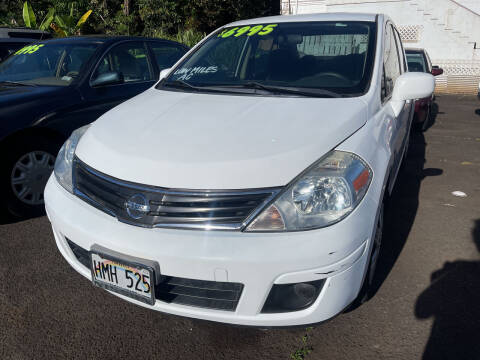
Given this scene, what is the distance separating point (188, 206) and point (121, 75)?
2.82 metres

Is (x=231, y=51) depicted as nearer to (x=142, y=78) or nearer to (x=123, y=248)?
(x=142, y=78)

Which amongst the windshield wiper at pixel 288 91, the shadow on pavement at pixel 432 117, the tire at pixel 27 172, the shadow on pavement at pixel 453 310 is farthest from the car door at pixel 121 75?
the shadow on pavement at pixel 432 117

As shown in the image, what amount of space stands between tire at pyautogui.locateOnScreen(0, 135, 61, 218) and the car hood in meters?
1.31

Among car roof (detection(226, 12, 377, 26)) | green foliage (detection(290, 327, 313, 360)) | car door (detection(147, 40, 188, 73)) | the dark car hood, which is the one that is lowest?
green foliage (detection(290, 327, 313, 360))

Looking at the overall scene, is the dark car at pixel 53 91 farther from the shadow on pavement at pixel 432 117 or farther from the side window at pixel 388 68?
the shadow on pavement at pixel 432 117

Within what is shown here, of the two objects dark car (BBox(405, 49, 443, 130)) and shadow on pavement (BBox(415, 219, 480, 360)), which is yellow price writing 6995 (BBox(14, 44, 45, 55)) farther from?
dark car (BBox(405, 49, 443, 130))

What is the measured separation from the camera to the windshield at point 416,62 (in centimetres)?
759

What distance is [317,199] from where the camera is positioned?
66.4 inches

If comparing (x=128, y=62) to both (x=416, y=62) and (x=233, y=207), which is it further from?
(x=416, y=62)

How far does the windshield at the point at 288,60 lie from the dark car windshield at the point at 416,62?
5480 millimetres

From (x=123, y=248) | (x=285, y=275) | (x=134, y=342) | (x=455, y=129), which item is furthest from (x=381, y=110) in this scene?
(x=455, y=129)

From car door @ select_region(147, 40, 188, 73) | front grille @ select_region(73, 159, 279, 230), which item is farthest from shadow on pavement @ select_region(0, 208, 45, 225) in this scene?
car door @ select_region(147, 40, 188, 73)

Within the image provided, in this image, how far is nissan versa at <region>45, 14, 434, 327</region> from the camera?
1616mm

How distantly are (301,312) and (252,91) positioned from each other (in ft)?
4.69
